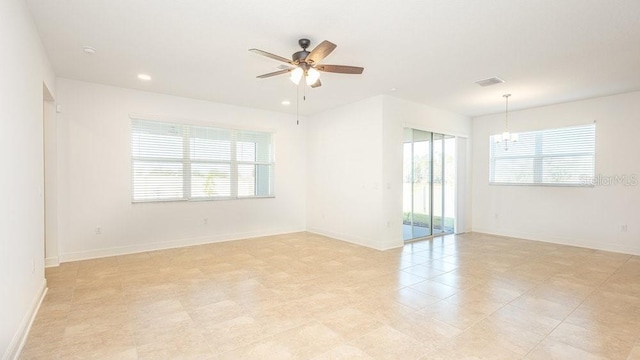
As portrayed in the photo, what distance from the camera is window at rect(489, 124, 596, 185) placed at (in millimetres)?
5723

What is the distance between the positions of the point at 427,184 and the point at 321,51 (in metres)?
4.44

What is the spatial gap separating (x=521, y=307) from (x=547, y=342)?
0.69 m

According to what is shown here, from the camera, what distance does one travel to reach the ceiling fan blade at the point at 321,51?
2730mm

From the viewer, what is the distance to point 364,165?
572 centimetres

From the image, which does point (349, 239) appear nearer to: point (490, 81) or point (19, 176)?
point (490, 81)

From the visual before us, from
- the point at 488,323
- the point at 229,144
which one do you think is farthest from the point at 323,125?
the point at 488,323

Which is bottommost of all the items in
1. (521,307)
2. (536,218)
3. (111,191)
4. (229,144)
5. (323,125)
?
(521,307)

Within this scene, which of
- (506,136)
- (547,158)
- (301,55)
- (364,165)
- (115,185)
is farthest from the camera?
(547,158)

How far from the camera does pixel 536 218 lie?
6.30m

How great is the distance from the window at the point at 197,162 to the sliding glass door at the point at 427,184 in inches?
115

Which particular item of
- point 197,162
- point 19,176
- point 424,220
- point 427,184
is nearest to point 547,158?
point 427,184

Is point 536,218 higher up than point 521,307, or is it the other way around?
point 536,218

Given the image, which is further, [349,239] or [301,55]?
[349,239]

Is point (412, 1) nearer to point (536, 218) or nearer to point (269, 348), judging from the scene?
point (269, 348)
